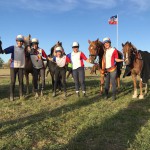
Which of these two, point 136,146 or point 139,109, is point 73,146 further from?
point 139,109

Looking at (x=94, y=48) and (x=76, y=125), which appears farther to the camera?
(x=94, y=48)

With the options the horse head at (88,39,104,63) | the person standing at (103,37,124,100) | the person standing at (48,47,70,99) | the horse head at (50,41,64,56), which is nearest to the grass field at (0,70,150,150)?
the person standing at (103,37,124,100)

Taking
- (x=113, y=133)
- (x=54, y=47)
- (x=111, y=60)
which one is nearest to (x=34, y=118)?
(x=113, y=133)

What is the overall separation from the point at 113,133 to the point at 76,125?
99 centimetres

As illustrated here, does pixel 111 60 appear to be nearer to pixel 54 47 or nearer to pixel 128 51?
pixel 128 51

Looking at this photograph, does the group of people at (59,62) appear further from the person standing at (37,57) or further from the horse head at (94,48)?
the horse head at (94,48)

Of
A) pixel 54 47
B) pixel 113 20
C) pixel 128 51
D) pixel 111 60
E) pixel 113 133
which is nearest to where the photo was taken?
pixel 113 133

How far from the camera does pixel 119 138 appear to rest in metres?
5.89

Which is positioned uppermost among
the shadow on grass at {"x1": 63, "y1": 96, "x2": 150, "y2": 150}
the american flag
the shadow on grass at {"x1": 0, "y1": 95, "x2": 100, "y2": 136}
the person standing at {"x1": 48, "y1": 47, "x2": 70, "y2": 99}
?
the american flag

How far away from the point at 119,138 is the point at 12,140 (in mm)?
2093

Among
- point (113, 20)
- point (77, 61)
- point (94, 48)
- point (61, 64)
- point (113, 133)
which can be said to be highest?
point (113, 20)

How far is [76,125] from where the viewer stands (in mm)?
6859

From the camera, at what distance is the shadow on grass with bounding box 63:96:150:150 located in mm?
5449

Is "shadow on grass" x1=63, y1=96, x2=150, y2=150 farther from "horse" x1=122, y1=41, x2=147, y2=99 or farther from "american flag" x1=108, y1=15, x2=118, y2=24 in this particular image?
"american flag" x1=108, y1=15, x2=118, y2=24
